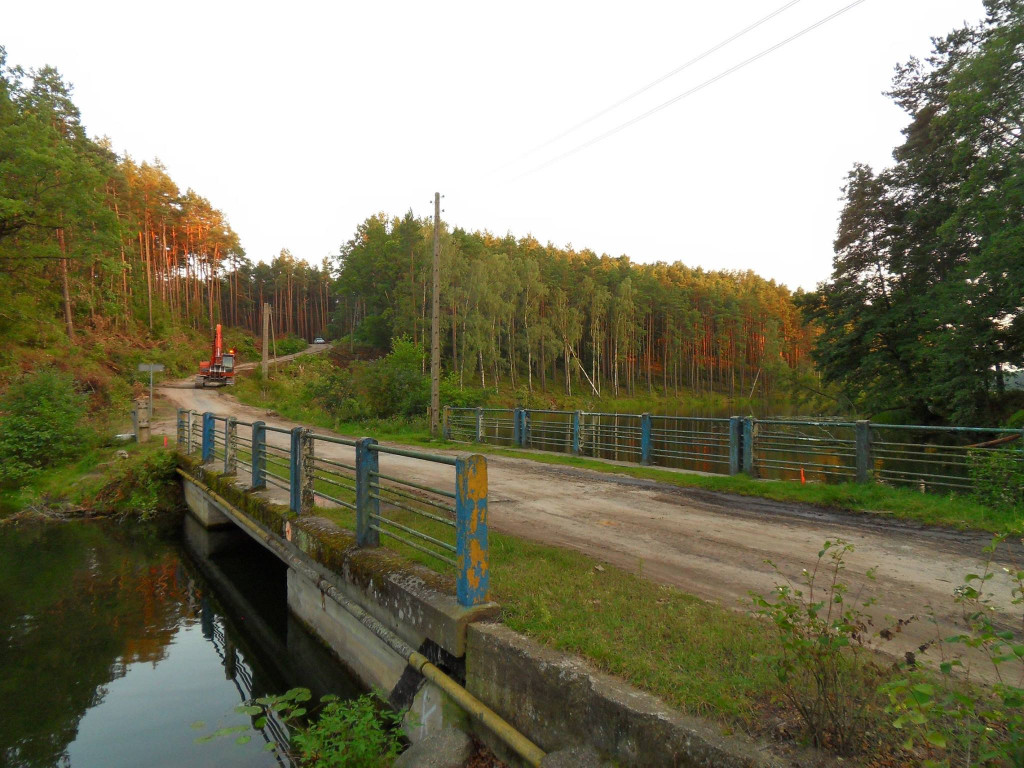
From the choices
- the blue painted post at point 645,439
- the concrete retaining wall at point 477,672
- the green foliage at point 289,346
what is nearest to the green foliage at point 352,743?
the concrete retaining wall at point 477,672

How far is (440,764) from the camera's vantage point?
3.25 m

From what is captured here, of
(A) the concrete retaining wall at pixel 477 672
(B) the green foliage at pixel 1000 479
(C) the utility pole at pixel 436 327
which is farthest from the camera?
(C) the utility pole at pixel 436 327

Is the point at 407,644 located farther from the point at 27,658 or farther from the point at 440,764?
the point at 27,658

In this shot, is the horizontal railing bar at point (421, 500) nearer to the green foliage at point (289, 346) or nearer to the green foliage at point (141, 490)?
the green foliage at point (141, 490)

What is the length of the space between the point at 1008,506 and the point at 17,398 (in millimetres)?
21256

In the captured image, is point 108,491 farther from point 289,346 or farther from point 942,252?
point 289,346

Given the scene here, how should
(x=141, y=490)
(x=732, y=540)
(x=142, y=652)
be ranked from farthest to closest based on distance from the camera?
1. (x=141, y=490)
2. (x=142, y=652)
3. (x=732, y=540)

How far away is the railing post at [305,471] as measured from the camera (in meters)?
6.39

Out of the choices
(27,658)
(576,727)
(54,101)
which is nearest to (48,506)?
(27,658)

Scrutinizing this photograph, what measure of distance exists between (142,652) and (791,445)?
36.3ft

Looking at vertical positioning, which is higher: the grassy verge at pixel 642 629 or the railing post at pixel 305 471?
the railing post at pixel 305 471

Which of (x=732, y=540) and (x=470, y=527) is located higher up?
(x=470, y=527)

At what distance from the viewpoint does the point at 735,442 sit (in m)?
10.1

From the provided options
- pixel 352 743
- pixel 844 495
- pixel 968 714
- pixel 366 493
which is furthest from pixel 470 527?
pixel 844 495
